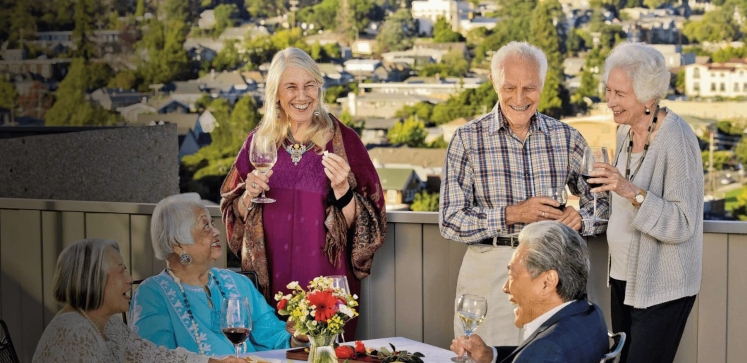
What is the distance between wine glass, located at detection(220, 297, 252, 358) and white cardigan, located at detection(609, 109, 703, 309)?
1.05 m

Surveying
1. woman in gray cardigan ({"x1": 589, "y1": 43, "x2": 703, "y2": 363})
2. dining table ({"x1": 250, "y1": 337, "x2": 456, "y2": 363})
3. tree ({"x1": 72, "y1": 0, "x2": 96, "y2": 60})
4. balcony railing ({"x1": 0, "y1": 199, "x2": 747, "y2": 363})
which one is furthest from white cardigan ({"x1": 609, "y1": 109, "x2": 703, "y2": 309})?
tree ({"x1": 72, "y1": 0, "x2": 96, "y2": 60})

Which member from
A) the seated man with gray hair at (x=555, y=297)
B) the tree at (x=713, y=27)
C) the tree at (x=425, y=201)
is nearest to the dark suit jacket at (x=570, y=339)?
the seated man with gray hair at (x=555, y=297)

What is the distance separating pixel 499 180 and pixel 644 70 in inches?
20.1

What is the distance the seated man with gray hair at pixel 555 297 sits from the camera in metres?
1.67

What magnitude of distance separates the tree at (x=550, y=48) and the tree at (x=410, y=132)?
388 cm

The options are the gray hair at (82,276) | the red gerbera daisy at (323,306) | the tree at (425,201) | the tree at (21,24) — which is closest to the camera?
the red gerbera daisy at (323,306)

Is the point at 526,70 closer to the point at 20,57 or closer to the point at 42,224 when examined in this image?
the point at 42,224

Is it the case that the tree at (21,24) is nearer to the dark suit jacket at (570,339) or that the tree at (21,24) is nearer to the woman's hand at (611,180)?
the woman's hand at (611,180)

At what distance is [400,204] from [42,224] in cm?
2552

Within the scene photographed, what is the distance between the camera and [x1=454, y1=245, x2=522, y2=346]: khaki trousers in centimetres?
259

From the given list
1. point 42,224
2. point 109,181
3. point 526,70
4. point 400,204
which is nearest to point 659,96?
point 526,70

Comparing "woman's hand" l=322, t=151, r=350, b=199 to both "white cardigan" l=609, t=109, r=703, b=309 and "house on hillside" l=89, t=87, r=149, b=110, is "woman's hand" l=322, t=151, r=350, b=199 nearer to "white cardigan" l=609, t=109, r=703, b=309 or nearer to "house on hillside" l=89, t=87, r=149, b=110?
"white cardigan" l=609, t=109, r=703, b=309

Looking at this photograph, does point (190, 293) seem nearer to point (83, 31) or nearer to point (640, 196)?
point (640, 196)

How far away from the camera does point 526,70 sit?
2.51 meters
